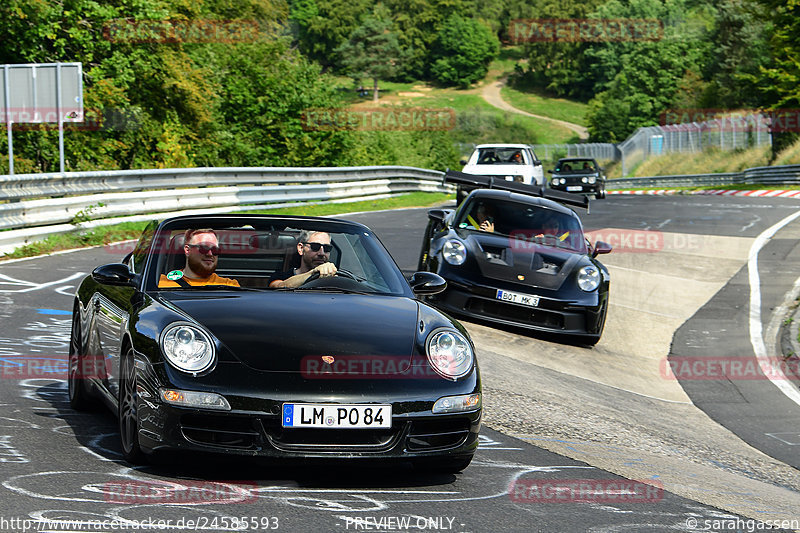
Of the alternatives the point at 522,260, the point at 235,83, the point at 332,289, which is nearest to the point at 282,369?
the point at 332,289

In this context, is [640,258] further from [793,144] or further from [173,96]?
[793,144]

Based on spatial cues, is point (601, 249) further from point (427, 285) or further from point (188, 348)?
point (188, 348)

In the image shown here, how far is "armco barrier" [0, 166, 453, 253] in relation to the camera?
641 inches

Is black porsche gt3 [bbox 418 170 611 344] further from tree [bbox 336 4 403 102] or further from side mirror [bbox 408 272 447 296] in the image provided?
tree [bbox 336 4 403 102]

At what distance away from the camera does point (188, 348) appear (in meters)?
5.20

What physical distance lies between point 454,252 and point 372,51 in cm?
14048

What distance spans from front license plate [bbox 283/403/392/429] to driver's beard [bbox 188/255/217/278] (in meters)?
1.64

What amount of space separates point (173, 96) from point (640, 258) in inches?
656

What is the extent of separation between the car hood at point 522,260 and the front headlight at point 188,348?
6.91 m

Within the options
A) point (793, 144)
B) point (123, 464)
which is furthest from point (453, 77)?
point (123, 464)

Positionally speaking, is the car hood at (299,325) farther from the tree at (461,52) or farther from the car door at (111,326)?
the tree at (461,52)

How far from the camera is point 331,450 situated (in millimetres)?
5023

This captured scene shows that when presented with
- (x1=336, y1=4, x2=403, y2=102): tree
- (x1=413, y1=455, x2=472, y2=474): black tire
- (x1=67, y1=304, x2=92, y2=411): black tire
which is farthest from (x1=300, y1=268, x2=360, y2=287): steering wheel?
(x1=336, y1=4, x2=403, y2=102): tree

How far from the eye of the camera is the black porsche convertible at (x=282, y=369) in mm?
4996
